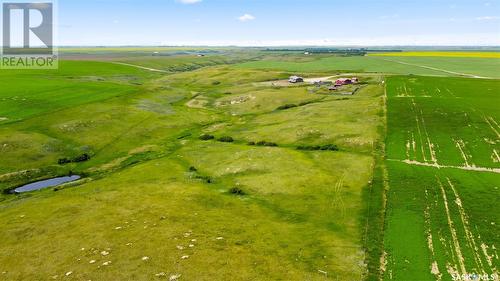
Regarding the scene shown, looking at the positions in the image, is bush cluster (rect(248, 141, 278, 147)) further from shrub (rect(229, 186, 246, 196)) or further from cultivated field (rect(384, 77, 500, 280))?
shrub (rect(229, 186, 246, 196))

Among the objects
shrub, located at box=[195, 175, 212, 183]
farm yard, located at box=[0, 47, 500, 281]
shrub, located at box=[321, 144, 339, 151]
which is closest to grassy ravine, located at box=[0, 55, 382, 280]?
farm yard, located at box=[0, 47, 500, 281]

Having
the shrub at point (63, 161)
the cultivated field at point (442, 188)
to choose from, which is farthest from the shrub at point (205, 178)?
the shrub at point (63, 161)

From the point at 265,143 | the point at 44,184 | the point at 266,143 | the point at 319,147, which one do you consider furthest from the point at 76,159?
the point at 319,147

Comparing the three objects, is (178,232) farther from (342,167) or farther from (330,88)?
(330,88)

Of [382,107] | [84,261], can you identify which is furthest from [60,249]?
[382,107]

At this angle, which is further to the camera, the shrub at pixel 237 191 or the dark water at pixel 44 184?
the dark water at pixel 44 184

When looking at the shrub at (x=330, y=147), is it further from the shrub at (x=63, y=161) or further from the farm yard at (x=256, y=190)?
the shrub at (x=63, y=161)
